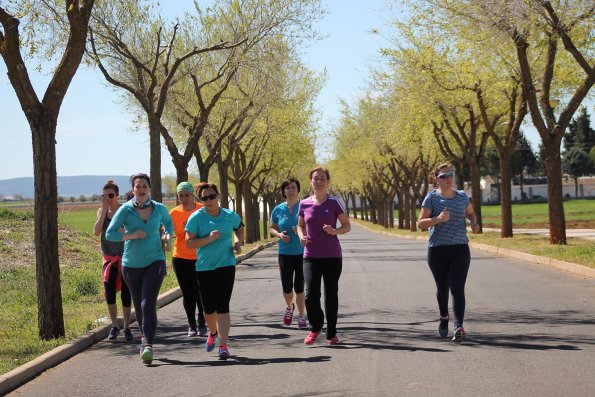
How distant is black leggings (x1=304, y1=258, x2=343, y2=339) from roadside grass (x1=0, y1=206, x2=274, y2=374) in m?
2.74

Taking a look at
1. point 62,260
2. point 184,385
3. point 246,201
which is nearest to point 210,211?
point 184,385

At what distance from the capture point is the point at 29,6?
36.1 feet

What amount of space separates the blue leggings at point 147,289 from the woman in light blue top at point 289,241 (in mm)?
2111

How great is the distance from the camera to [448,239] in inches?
404

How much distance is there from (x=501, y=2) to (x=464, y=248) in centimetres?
1053

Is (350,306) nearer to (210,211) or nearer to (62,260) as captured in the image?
(210,211)

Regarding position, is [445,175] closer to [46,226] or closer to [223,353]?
[223,353]

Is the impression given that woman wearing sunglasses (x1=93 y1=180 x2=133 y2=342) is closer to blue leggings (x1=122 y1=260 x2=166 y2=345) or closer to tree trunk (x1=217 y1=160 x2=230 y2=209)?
blue leggings (x1=122 y1=260 x2=166 y2=345)

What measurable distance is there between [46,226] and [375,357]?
4.32 meters

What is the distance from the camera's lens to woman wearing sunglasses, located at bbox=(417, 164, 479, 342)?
10.2 m

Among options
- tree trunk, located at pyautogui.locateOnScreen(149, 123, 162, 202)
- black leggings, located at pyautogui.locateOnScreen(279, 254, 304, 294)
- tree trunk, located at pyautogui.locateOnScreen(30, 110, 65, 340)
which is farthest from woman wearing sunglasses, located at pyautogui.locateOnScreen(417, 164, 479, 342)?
tree trunk, located at pyautogui.locateOnScreen(149, 123, 162, 202)

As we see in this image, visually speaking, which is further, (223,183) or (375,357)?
(223,183)

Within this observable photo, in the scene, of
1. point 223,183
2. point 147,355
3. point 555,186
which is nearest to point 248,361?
point 147,355

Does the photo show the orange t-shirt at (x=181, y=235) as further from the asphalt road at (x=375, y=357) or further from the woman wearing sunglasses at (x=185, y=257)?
the asphalt road at (x=375, y=357)
